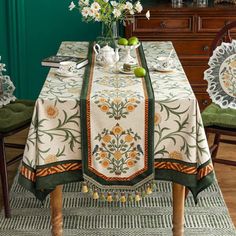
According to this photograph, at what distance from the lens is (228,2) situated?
3.97 meters

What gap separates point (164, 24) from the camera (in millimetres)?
3857

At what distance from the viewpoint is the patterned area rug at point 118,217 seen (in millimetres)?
2838

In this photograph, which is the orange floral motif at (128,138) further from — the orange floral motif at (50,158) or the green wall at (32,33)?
the green wall at (32,33)

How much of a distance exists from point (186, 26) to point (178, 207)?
1.70 metres

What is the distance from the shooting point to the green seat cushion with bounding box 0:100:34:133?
2.89 metres

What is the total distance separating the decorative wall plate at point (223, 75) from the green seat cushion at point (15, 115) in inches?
38.2

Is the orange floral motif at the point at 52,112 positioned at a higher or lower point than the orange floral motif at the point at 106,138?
higher

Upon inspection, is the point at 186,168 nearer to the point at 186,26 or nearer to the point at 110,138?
the point at 110,138

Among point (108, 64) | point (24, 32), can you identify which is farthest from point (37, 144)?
point (24, 32)

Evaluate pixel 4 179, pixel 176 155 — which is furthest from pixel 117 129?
pixel 4 179

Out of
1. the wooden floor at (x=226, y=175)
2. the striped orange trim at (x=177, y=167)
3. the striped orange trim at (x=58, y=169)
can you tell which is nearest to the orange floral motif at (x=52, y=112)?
the striped orange trim at (x=58, y=169)

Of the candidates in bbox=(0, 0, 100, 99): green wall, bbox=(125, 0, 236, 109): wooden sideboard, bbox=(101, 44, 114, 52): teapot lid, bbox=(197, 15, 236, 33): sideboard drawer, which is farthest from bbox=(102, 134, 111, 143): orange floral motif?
bbox=(0, 0, 100, 99): green wall

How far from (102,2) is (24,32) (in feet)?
4.56

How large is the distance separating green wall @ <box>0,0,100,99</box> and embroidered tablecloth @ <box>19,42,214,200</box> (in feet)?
6.11
